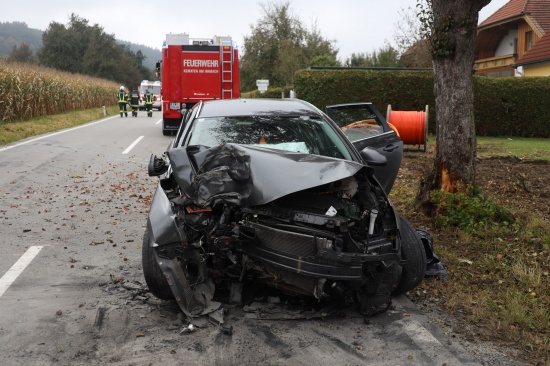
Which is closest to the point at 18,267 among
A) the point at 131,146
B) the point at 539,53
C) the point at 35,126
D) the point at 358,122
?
the point at 358,122

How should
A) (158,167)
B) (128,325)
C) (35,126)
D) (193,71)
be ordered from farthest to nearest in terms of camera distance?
(35,126)
(193,71)
(158,167)
(128,325)

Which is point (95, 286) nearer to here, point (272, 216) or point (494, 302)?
point (272, 216)

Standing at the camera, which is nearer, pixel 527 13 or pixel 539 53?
pixel 539 53

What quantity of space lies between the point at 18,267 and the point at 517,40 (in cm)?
3460

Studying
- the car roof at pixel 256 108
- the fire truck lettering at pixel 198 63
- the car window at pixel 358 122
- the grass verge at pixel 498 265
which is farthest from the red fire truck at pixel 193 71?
the car roof at pixel 256 108

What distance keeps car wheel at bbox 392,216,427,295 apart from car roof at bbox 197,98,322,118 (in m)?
1.93

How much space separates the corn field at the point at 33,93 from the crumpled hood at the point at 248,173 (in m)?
19.4

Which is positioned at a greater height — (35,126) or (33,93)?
(33,93)

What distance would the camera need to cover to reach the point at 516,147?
16375 millimetres

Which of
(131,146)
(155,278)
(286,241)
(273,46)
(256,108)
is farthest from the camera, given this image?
(273,46)

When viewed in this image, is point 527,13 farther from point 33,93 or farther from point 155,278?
point 155,278

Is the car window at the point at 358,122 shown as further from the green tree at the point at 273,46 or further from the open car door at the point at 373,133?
the green tree at the point at 273,46

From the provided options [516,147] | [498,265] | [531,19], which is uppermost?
[531,19]

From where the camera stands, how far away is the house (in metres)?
29.9
